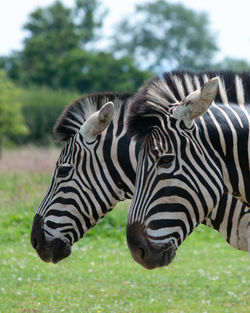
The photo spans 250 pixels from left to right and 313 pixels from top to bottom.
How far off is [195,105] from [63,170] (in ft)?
5.83

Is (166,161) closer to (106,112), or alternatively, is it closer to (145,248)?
(145,248)

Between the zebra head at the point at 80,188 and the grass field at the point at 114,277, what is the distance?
62cm

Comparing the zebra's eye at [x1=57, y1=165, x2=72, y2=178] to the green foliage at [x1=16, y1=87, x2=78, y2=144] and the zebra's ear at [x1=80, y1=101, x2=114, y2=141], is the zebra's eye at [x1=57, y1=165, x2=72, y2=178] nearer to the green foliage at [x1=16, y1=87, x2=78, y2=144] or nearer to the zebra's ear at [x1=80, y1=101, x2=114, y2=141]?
the zebra's ear at [x1=80, y1=101, x2=114, y2=141]

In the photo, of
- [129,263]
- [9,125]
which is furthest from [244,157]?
[9,125]

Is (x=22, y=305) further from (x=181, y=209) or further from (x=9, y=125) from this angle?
(x=9, y=125)

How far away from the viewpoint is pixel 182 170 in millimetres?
3158

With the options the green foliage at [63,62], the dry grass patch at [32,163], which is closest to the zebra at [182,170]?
the dry grass patch at [32,163]

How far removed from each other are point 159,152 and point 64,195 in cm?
163

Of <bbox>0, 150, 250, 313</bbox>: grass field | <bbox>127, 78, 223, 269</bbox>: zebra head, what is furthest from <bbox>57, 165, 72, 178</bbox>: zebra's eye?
<bbox>127, 78, 223, 269</bbox>: zebra head

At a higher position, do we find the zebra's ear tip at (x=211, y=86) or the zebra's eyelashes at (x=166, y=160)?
the zebra's ear tip at (x=211, y=86)

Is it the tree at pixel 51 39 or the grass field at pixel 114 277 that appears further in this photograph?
the tree at pixel 51 39

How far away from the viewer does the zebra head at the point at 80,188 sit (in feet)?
14.8

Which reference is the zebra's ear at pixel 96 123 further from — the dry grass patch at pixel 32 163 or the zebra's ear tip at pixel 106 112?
the dry grass patch at pixel 32 163

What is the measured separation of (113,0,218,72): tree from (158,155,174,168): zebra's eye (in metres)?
67.1
